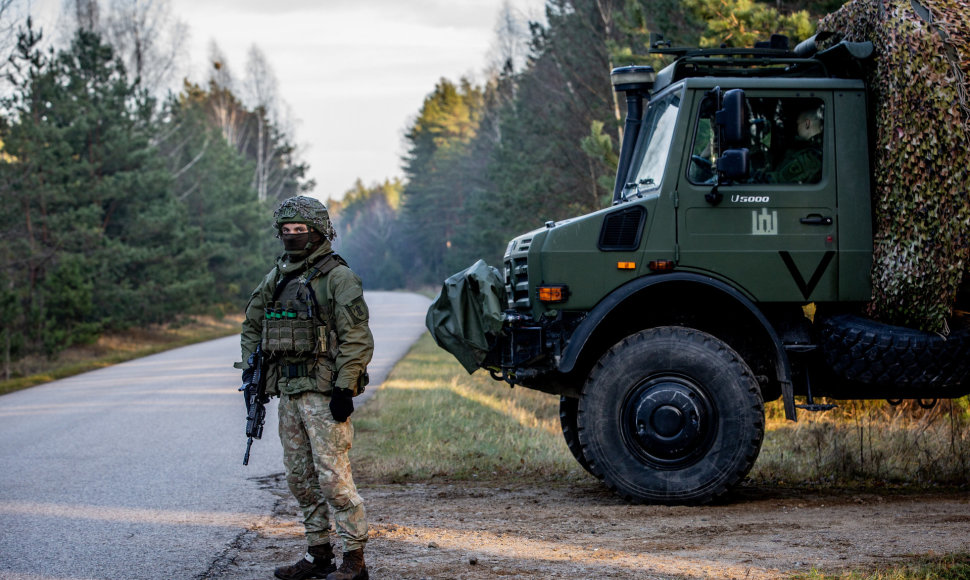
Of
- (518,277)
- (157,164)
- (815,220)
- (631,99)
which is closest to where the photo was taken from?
(815,220)

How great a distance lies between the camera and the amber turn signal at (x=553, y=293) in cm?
716

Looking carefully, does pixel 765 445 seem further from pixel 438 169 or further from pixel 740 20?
pixel 438 169

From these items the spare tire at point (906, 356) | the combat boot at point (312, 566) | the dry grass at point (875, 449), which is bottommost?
the dry grass at point (875, 449)

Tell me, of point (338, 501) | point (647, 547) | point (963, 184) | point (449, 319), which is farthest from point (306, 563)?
point (963, 184)

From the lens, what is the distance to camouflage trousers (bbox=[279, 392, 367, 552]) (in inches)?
204

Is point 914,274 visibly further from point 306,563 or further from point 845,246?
point 306,563

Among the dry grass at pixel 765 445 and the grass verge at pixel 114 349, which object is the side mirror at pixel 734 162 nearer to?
the dry grass at pixel 765 445

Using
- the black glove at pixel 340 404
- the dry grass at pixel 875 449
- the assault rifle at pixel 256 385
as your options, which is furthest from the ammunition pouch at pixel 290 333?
the dry grass at pixel 875 449

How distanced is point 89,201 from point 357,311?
907 inches

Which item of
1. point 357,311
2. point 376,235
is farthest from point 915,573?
point 376,235

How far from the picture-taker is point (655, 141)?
7652mm

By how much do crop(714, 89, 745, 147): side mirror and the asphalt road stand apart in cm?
418

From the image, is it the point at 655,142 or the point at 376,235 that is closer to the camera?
the point at 655,142

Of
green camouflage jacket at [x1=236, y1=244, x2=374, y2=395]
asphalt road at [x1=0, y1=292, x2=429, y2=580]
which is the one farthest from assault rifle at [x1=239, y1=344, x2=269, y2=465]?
asphalt road at [x1=0, y1=292, x2=429, y2=580]
